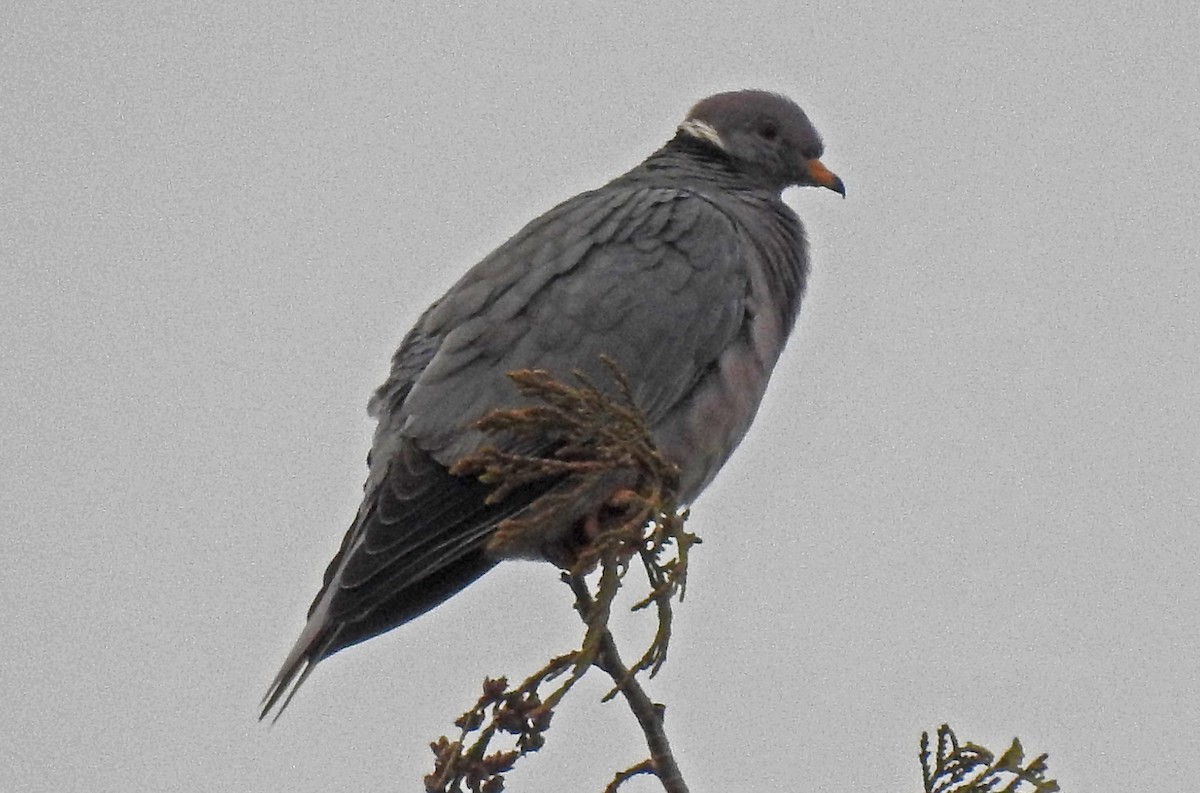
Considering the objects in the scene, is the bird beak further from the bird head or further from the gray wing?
the gray wing

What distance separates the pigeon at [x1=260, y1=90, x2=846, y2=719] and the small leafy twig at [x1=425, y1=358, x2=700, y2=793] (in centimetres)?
98

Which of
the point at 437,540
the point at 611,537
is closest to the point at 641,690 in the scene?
the point at 611,537

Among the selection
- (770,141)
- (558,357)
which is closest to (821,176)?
(770,141)

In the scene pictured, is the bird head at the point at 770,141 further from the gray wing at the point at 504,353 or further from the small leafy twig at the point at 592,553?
the small leafy twig at the point at 592,553

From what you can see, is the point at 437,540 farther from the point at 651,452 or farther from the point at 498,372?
the point at 651,452

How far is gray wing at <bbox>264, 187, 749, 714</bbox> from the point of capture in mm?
4445

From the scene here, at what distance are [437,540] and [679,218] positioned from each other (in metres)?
1.53

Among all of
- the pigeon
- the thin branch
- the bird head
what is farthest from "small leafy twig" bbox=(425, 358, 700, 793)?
the bird head

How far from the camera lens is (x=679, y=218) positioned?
17.6ft

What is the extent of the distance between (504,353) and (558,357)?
0.17 meters

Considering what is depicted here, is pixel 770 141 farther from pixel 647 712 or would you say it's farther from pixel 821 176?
pixel 647 712

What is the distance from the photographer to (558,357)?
4.91m

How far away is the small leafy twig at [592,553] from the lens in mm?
3152

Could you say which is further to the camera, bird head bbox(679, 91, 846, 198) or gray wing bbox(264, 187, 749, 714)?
bird head bbox(679, 91, 846, 198)
